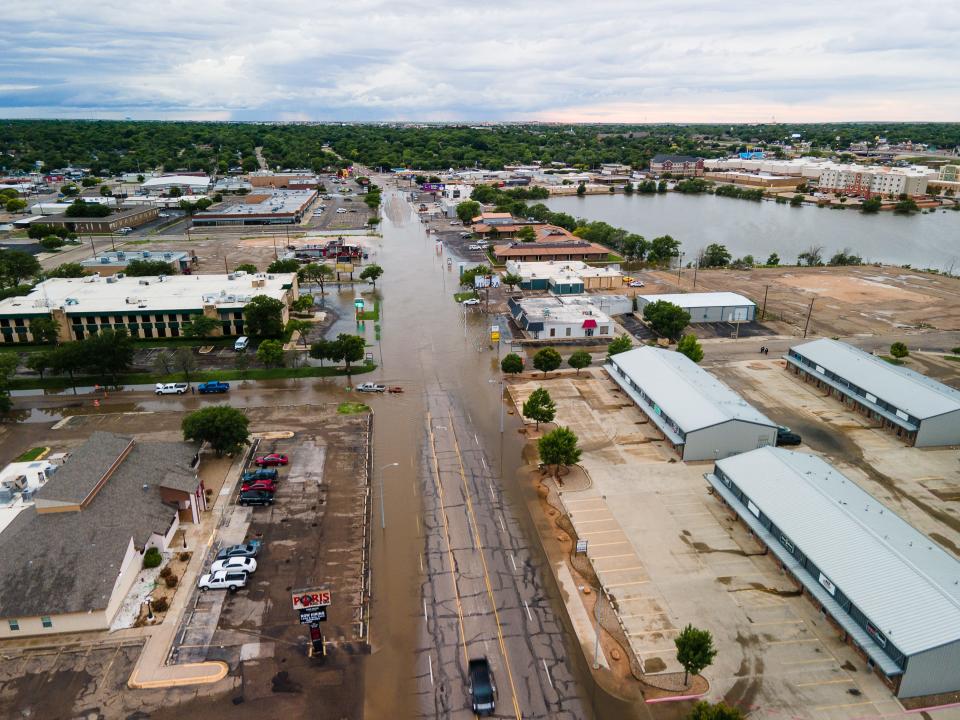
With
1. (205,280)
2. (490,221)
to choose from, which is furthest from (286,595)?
(490,221)

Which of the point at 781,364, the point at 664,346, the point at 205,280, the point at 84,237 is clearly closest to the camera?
the point at 781,364

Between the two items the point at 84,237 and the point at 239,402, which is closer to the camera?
the point at 239,402

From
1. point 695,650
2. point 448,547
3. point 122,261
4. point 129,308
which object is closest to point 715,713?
point 695,650

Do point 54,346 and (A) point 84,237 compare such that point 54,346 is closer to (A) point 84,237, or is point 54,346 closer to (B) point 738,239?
(A) point 84,237

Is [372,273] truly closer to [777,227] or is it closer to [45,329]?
[45,329]

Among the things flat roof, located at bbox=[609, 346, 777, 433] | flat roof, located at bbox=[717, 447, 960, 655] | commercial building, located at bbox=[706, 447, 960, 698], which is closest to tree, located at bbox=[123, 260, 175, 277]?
flat roof, located at bbox=[609, 346, 777, 433]

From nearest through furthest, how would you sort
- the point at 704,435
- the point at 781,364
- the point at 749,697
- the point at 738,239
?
the point at 749,697 < the point at 704,435 < the point at 781,364 < the point at 738,239
